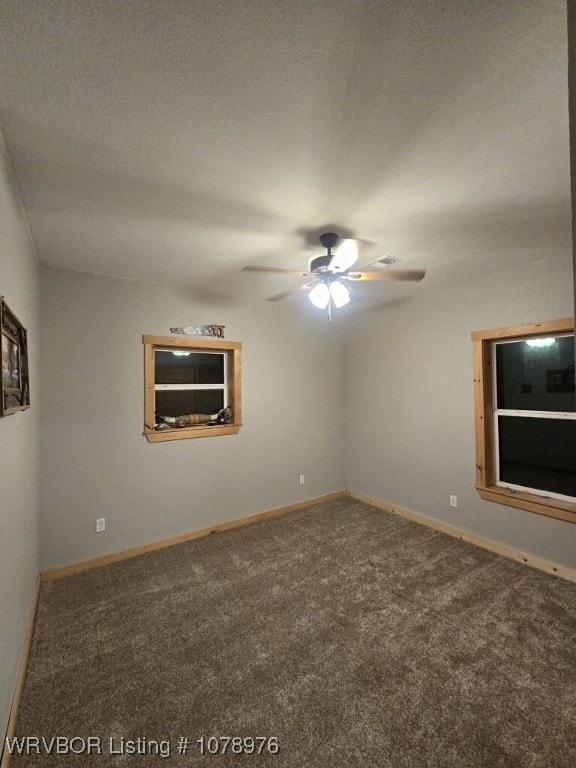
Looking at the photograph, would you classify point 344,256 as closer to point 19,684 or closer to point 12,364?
point 12,364

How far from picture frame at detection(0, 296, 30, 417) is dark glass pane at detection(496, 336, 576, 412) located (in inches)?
152

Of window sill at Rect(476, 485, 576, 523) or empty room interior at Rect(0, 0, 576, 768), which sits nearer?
empty room interior at Rect(0, 0, 576, 768)

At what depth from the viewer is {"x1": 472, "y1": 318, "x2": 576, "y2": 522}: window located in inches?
113

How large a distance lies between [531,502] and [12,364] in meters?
3.90

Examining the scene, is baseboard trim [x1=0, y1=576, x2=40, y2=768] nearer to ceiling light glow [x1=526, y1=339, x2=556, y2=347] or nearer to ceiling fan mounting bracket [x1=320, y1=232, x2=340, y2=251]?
ceiling fan mounting bracket [x1=320, y1=232, x2=340, y2=251]

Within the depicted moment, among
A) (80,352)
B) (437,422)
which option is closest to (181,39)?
(80,352)

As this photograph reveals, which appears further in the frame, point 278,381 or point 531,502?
point 278,381

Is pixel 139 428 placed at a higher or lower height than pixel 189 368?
lower

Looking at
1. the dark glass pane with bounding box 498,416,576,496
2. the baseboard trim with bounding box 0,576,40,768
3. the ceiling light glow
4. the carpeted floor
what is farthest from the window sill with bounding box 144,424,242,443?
the ceiling light glow

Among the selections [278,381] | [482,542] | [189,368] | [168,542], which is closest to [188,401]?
[189,368]

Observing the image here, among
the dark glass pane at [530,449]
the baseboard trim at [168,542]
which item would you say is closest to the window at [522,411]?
the dark glass pane at [530,449]

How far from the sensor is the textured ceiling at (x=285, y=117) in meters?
0.93

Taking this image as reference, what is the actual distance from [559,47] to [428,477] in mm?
3523

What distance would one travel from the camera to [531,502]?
9.31 feet
